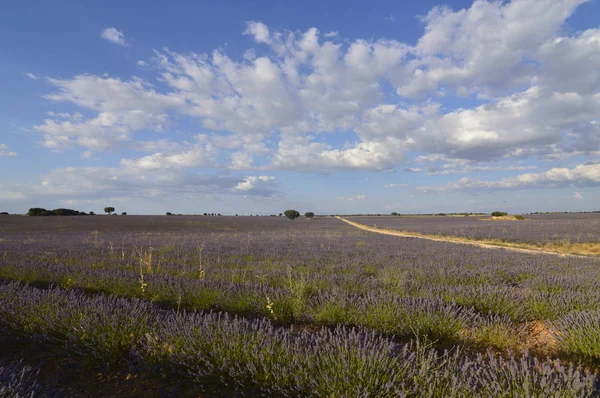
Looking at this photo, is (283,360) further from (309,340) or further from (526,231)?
(526,231)

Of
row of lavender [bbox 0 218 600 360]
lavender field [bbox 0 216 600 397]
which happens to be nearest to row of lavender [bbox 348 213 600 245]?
row of lavender [bbox 0 218 600 360]

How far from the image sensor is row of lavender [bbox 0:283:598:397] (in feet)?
7.07

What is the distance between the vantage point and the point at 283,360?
8.39ft

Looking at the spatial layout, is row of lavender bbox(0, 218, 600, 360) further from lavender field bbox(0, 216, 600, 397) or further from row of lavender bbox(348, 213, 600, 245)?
row of lavender bbox(348, 213, 600, 245)

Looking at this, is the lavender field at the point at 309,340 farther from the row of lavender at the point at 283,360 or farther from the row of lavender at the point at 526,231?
the row of lavender at the point at 526,231

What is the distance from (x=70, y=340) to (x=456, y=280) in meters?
6.60

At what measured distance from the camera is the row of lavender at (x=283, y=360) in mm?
2156

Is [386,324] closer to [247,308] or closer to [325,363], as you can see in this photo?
[325,363]

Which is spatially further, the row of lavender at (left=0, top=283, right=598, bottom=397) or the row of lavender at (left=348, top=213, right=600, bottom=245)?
the row of lavender at (left=348, top=213, right=600, bottom=245)

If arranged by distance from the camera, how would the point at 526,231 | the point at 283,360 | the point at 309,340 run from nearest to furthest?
the point at 283,360
the point at 309,340
the point at 526,231

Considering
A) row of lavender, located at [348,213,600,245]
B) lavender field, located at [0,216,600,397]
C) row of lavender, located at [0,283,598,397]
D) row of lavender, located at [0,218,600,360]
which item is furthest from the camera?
row of lavender, located at [348,213,600,245]

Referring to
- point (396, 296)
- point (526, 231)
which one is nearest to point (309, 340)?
point (396, 296)

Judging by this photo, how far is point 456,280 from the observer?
21.7 ft

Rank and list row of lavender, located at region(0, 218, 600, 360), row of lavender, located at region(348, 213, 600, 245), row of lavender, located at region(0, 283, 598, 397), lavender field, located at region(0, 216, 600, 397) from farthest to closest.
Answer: row of lavender, located at region(348, 213, 600, 245) < row of lavender, located at region(0, 218, 600, 360) < lavender field, located at region(0, 216, 600, 397) < row of lavender, located at region(0, 283, 598, 397)
